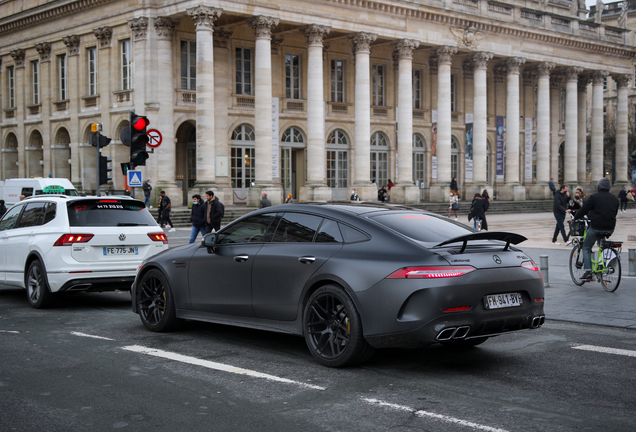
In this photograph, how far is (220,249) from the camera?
26.1 feet

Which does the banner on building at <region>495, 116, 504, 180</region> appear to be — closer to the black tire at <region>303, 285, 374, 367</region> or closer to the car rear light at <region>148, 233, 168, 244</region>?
the car rear light at <region>148, 233, 168, 244</region>

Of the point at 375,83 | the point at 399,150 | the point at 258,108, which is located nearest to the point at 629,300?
the point at 258,108

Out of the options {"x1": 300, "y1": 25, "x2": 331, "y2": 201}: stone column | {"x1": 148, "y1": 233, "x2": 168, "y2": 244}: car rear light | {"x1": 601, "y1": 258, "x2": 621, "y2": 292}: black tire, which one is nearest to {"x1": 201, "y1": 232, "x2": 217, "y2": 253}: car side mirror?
{"x1": 148, "y1": 233, "x2": 168, "y2": 244}: car rear light

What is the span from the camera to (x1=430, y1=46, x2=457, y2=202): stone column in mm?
45406

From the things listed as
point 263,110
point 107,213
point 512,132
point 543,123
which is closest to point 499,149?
point 512,132

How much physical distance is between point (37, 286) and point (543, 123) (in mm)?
46503

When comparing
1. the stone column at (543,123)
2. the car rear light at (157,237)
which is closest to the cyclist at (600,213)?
the car rear light at (157,237)

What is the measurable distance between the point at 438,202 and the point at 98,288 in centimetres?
3637

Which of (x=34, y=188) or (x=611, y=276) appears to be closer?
(x=611, y=276)

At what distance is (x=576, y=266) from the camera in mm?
13320

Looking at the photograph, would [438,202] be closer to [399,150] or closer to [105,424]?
[399,150]

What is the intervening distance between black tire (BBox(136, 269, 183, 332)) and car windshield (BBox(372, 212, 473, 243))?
288 cm

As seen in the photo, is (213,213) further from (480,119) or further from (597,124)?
(597,124)

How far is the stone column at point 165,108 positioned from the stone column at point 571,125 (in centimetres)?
3094
